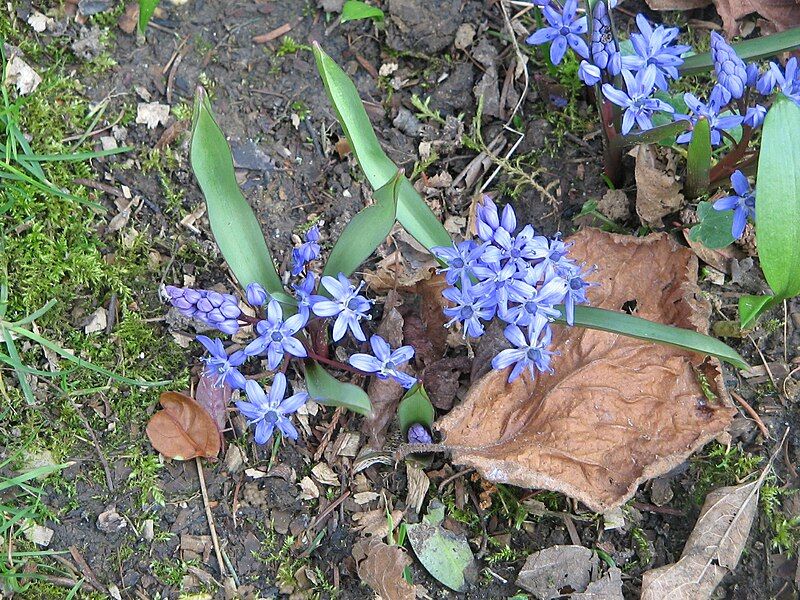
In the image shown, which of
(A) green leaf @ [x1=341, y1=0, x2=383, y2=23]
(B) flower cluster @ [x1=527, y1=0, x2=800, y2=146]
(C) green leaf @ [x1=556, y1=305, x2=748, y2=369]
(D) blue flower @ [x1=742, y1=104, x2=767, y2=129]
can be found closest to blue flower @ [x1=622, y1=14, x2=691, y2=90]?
(B) flower cluster @ [x1=527, y1=0, x2=800, y2=146]

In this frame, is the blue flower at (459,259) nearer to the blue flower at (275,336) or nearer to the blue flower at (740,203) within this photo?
the blue flower at (275,336)

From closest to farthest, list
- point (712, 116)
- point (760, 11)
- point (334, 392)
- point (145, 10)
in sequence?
point (334, 392) < point (712, 116) < point (145, 10) < point (760, 11)

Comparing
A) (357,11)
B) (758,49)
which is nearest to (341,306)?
(357,11)

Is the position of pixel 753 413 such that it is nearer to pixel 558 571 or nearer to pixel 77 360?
pixel 558 571

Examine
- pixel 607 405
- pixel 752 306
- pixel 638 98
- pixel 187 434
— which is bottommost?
pixel 607 405

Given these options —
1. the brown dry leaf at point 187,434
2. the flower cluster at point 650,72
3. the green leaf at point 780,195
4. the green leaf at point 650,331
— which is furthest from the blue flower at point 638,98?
the brown dry leaf at point 187,434

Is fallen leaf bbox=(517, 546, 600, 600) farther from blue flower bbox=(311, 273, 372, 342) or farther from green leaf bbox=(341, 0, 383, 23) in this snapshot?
green leaf bbox=(341, 0, 383, 23)
